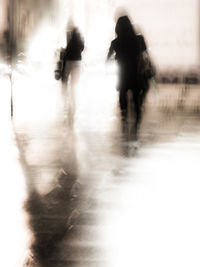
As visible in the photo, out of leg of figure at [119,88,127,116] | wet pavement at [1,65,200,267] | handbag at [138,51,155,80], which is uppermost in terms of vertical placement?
handbag at [138,51,155,80]

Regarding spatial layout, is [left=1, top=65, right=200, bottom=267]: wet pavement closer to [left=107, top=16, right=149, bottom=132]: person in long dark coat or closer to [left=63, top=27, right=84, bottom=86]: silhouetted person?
[left=63, top=27, right=84, bottom=86]: silhouetted person

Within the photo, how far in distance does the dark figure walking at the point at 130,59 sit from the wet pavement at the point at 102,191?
71cm

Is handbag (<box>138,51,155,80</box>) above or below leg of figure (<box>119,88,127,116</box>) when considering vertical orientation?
above

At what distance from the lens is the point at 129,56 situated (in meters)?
12.3

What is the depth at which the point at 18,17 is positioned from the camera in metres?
48.1

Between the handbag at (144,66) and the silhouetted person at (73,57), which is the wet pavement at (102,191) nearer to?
the silhouetted person at (73,57)

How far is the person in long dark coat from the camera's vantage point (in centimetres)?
1220

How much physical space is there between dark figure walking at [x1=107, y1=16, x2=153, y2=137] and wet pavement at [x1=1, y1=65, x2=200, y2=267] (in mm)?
712

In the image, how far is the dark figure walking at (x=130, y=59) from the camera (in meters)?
12.2

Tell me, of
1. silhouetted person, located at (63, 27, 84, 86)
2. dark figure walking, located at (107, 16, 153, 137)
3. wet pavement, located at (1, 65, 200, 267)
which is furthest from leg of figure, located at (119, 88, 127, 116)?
silhouetted person, located at (63, 27, 84, 86)

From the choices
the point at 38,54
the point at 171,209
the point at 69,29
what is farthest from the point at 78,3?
the point at 171,209

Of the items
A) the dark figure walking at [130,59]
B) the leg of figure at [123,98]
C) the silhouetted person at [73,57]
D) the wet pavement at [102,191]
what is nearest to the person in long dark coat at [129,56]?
the dark figure walking at [130,59]

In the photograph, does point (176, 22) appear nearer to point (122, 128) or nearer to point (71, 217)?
point (122, 128)

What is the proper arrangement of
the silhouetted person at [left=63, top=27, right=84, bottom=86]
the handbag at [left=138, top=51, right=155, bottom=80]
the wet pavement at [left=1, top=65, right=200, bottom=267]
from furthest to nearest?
the silhouetted person at [left=63, top=27, right=84, bottom=86], the handbag at [left=138, top=51, right=155, bottom=80], the wet pavement at [left=1, top=65, right=200, bottom=267]
